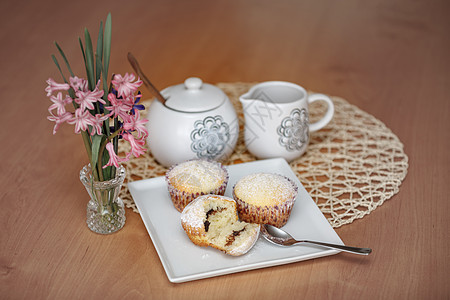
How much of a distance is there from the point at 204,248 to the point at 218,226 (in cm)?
5

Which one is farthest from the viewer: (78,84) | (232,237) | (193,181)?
(193,181)

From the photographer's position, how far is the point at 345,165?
119 cm

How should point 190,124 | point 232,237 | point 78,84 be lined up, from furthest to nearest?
1. point 190,124
2. point 232,237
3. point 78,84

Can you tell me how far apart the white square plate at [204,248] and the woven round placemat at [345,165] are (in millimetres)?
33

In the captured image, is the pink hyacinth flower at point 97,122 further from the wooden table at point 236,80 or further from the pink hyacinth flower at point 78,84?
the wooden table at point 236,80

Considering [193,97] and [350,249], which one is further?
[193,97]

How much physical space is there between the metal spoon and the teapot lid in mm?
314

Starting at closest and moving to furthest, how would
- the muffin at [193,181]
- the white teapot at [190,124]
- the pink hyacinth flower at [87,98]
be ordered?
1. the pink hyacinth flower at [87,98]
2. the muffin at [193,181]
3. the white teapot at [190,124]

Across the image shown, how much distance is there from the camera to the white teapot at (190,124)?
112cm

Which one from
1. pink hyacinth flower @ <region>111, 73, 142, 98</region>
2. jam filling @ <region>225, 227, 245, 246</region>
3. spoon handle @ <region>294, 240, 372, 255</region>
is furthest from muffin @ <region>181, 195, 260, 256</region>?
pink hyacinth flower @ <region>111, 73, 142, 98</region>

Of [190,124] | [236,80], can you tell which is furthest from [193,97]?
[236,80]

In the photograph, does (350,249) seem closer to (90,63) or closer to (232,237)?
(232,237)

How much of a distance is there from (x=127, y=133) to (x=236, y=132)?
1.22 feet

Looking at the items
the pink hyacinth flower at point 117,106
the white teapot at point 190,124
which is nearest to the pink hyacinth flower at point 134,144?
the pink hyacinth flower at point 117,106
